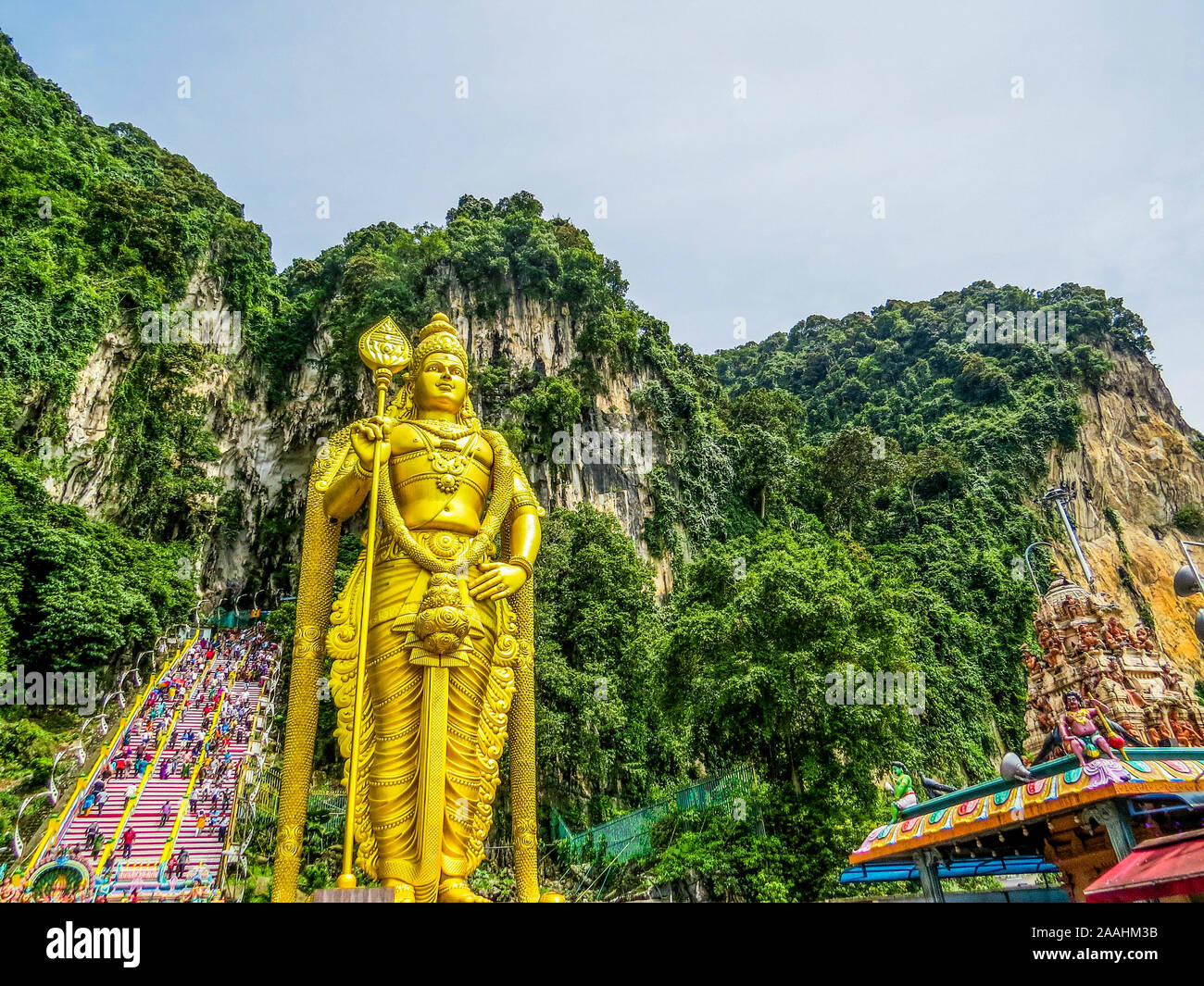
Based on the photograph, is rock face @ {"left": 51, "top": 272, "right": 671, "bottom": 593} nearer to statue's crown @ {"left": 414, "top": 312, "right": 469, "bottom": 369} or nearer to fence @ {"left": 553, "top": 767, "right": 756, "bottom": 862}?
fence @ {"left": 553, "top": 767, "right": 756, "bottom": 862}

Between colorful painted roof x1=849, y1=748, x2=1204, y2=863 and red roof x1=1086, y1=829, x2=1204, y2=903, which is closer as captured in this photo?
red roof x1=1086, y1=829, x2=1204, y2=903

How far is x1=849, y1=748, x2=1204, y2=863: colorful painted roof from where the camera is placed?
16.6 feet

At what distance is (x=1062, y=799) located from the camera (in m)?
5.22

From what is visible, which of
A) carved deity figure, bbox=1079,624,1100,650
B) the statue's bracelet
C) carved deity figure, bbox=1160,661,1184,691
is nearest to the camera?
the statue's bracelet

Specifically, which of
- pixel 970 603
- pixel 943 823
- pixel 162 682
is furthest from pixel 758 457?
pixel 943 823

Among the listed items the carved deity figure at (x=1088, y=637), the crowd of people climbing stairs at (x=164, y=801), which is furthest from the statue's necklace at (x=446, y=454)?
the carved deity figure at (x=1088, y=637)

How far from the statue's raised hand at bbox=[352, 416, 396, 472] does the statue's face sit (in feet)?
1.85

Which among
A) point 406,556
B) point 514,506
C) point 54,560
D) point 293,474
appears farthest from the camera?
point 293,474

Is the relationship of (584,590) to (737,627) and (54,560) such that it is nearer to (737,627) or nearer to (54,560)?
(737,627)

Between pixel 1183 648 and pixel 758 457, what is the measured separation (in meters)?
15.6

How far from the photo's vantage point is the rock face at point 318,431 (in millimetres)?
21672

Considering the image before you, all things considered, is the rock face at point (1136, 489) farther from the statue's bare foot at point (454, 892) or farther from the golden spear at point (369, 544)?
the statue's bare foot at point (454, 892)

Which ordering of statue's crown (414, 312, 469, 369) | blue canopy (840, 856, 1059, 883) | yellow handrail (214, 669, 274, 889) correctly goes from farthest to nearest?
1. yellow handrail (214, 669, 274, 889)
2. blue canopy (840, 856, 1059, 883)
3. statue's crown (414, 312, 469, 369)

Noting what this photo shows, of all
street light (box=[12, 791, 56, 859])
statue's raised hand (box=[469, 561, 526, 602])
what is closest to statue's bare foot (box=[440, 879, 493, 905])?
statue's raised hand (box=[469, 561, 526, 602])
